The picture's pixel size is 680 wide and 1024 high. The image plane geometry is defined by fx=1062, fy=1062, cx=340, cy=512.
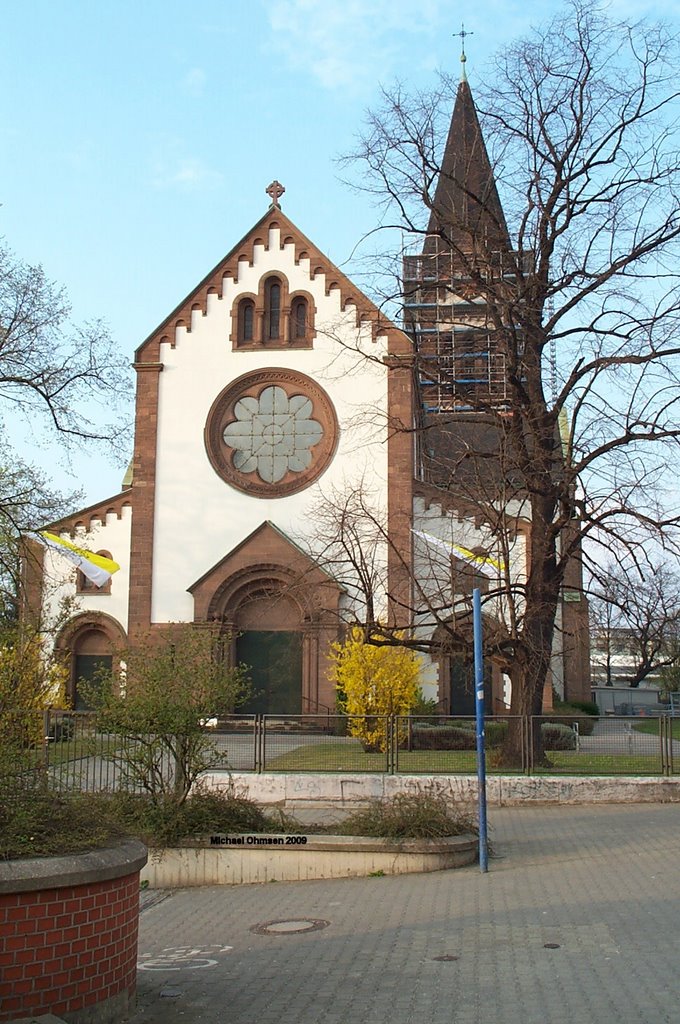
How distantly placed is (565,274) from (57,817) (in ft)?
50.9

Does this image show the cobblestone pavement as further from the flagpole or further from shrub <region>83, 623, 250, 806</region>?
shrub <region>83, 623, 250, 806</region>

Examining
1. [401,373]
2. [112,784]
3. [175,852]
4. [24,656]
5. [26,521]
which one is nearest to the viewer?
[24,656]

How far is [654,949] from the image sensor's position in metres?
7.73

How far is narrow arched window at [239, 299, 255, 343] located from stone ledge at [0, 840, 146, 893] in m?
28.0

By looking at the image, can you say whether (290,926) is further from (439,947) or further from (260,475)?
(260,475)

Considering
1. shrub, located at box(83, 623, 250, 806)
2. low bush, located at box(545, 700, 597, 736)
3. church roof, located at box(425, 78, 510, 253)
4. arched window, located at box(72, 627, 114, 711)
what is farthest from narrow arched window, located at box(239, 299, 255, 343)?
shrub, located at box(83, 623, 250, 806)

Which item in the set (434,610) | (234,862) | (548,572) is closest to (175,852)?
(234,862)

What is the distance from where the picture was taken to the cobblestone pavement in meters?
6.40

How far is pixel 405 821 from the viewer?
37.7 ft

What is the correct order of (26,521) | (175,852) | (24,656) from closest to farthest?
(24,656), (175,852), (26,521)

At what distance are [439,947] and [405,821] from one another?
A: 354 cm

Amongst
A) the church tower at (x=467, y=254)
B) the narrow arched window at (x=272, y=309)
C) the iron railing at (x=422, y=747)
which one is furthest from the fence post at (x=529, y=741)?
the narrow arched window at (x=272, y=309)

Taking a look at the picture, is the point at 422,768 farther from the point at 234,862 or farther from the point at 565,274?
the point at 565,274

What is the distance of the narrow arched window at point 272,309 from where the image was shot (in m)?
33.0
